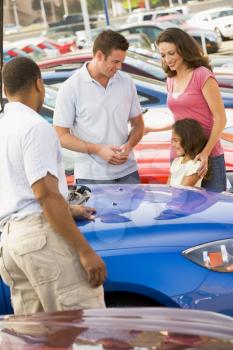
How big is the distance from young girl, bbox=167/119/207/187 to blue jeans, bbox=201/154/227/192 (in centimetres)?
11

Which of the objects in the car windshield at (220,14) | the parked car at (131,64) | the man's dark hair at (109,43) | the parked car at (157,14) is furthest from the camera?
the parked car at (157,14)

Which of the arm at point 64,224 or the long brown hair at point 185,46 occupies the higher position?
the long brown hair at point 185,46

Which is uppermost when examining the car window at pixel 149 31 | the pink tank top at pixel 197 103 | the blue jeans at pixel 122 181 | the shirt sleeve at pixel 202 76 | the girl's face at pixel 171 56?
the girl's face at pixel 171 56

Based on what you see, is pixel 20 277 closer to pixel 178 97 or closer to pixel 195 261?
pixel 195 261

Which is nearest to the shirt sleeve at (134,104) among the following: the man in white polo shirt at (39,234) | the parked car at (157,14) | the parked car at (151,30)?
the man in white polo shirt at (39,234)

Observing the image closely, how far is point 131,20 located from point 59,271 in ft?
155

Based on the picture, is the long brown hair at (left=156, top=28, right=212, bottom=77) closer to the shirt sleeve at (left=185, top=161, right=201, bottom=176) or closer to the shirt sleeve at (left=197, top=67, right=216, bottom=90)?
the shirt sleeve at (left=197, top=67, right=216, bottom=90)

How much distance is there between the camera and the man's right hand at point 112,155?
18.2 ft

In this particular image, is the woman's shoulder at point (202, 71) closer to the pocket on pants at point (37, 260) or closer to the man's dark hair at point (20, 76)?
the man's dark hair at point (20, 76)

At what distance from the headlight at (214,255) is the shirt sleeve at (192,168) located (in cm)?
153

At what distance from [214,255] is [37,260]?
90 centimetres

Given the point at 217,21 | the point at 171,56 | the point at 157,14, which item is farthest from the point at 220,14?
the point at 171,56

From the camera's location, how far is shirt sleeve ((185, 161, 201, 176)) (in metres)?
5.65

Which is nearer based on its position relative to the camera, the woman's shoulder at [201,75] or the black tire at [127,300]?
the black tire at [127,300]
